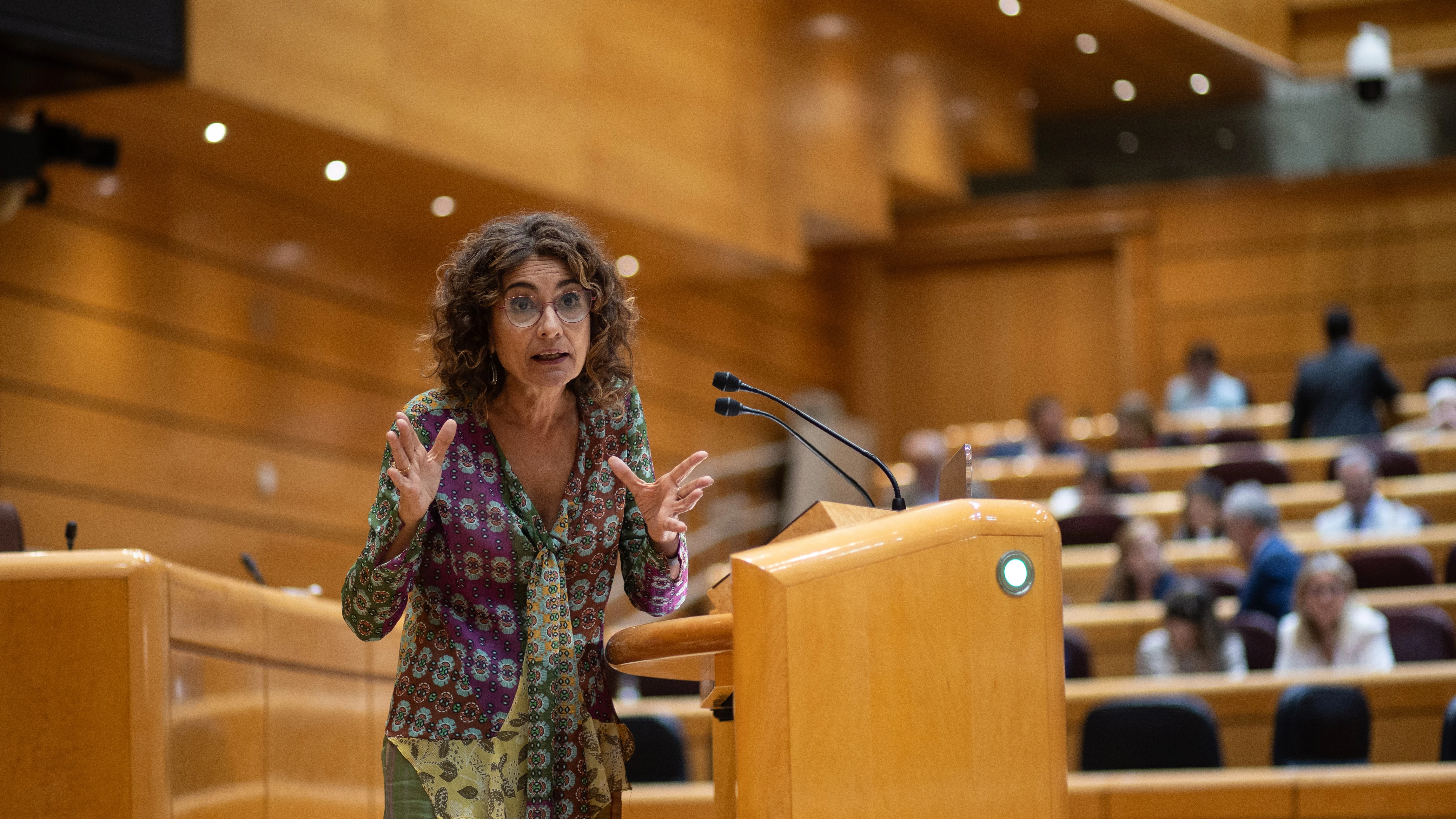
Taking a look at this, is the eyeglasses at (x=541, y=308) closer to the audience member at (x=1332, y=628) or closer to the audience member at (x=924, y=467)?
the audience member at (x=1332, y=628)

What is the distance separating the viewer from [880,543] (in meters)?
1.47

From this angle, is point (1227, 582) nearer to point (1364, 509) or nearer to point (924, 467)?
point (1364, 509)

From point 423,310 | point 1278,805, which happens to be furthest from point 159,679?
point 423,310

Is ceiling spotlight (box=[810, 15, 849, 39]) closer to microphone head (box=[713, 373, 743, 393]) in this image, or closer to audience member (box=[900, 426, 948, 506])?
audience member (box=[900, 426, 948, 506])

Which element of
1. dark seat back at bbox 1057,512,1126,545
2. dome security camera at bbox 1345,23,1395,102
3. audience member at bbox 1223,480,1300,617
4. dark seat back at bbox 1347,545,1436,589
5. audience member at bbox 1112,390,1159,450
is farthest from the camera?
dome security camera at bbox 1345,23,1395,102

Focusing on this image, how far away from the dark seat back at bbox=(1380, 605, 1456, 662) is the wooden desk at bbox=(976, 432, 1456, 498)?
7.25 feet

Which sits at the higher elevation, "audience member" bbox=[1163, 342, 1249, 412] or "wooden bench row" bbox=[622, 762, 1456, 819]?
"audience member" bbox=[1163, 342, 1249, 412]

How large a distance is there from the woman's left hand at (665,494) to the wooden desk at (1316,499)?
4553 mm

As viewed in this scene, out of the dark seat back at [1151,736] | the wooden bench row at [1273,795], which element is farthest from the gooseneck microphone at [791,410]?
the dark seat back at [1151,736]

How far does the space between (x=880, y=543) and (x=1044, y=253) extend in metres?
8.24

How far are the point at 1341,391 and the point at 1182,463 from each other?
2.50 feet

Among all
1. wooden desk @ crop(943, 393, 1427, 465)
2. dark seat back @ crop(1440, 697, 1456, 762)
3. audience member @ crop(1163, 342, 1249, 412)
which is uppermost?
audience member @ crop(1163, 342, 1249, 412)

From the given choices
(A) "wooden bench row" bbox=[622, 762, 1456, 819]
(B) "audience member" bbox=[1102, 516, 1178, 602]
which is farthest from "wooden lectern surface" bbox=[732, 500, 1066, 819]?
(B) "audience member" bbox=[1102, 516, 1178, 602]

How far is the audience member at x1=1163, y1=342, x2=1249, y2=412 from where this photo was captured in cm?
788
